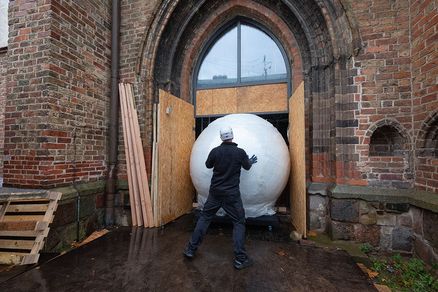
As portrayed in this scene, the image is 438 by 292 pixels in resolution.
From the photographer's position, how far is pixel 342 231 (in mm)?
3543

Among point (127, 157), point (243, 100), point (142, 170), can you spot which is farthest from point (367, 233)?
point (127, 157)

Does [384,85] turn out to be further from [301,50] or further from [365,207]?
[365,207]

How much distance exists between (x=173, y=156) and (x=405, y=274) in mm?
3592

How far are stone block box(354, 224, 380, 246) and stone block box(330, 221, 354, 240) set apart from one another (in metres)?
0.07

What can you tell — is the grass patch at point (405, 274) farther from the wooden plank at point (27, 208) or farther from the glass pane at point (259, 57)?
the wooden plank at point (27, 208)

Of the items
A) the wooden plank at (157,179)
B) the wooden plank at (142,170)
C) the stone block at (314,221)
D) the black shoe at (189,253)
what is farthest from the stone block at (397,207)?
the wooden plank at (142,170)

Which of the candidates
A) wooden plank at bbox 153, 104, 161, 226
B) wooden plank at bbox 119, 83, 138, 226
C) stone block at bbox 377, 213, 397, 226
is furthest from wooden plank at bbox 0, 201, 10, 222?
stone block at bbox 377, 213, 397, 226

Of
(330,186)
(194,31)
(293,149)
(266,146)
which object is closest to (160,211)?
(266,146)

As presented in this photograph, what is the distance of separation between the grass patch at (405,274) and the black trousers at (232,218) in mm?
1567

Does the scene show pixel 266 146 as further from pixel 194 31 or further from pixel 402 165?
pixel 194 31

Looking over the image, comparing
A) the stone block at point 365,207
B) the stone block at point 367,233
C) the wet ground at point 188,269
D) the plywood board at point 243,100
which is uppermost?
the plywood board at point 243,100

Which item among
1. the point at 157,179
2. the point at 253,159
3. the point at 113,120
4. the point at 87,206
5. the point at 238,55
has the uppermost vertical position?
the point at 238,55

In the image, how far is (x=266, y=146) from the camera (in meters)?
3.42

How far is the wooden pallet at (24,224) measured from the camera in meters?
2.91
